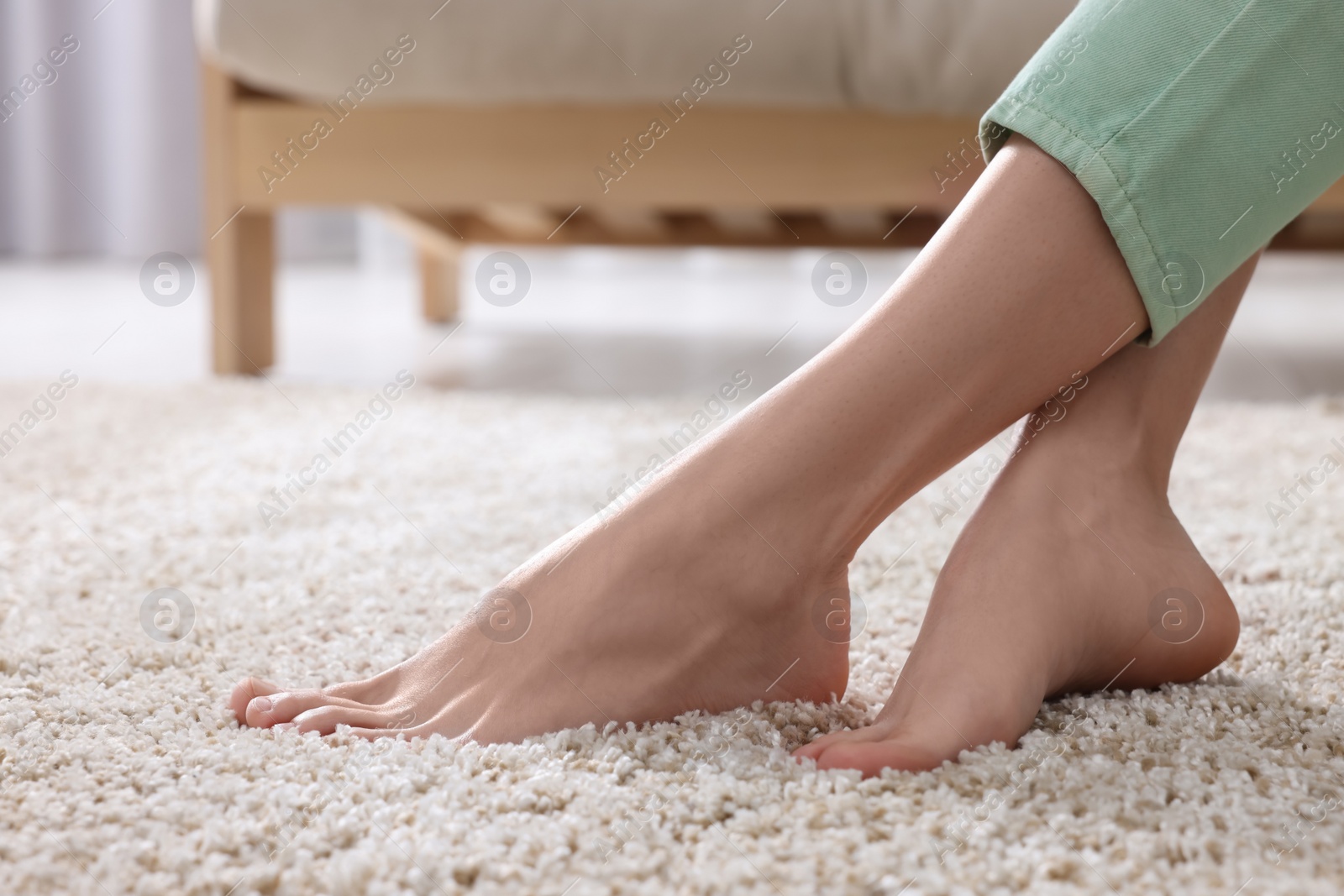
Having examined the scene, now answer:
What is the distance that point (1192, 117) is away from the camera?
489mm

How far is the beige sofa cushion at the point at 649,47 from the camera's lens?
1328 millimetres

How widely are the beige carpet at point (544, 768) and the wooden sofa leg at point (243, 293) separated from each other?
2.62ft

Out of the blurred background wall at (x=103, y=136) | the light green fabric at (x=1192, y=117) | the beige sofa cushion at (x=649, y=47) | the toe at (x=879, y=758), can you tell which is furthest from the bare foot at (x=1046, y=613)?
the blurred background wall at (x=103, y=136)

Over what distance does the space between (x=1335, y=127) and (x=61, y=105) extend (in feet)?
13.4

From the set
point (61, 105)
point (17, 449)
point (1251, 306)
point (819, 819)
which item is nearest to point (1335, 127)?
point (819, 819)

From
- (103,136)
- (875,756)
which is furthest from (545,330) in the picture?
(103,136)

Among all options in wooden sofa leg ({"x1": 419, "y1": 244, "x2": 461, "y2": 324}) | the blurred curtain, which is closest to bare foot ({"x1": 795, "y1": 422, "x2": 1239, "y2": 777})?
wooden sofa leg ({"x1": 419, "y1": 244, "x2": 461, "y2": 324})

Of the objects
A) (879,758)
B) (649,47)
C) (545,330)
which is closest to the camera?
(879,758)

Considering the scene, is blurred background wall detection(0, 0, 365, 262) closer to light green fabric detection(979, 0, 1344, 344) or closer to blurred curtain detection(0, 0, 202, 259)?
blurred curtain detection(0, 0, 202, 259)

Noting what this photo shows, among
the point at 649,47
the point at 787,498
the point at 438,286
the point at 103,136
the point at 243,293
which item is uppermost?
the point at 103,136

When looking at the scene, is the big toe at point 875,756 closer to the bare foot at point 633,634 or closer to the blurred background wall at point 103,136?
the bare foot at point 633,634

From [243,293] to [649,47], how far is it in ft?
2.40

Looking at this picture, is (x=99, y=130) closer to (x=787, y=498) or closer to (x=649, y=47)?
(x=649, y=47)

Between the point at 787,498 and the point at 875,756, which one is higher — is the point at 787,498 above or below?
above
